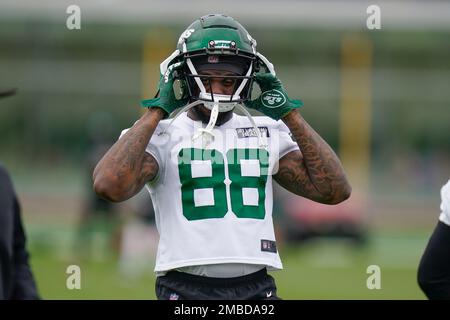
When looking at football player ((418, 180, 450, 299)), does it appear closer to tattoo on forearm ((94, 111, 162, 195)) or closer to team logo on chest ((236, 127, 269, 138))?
team logo on chest ((236, 127, 269, 138))

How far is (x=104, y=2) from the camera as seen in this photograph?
843 inches

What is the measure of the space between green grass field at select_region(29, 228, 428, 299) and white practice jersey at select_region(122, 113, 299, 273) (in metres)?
5.02

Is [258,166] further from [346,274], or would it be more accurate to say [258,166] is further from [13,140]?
[13,140]

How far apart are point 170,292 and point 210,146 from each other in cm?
58

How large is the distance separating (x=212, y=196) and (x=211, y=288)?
0.34m

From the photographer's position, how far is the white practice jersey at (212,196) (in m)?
3.59

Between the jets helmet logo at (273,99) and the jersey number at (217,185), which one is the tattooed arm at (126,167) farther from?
the jets helmet logo at (273,99)

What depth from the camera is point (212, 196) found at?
A: 143 inches

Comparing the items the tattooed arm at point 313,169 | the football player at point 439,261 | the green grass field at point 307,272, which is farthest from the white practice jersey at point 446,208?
the green grass field at point 307,272

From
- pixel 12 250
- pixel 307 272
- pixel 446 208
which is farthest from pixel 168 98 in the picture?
pixel 307 272

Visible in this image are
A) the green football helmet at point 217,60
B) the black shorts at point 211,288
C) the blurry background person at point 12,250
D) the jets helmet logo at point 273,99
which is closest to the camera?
the black shorts at point 211,288

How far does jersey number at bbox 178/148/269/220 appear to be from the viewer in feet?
11.9

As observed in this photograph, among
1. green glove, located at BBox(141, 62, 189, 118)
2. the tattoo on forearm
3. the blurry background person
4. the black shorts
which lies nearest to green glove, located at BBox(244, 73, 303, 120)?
green glove, located at BBox(141, 62, 189, 118)

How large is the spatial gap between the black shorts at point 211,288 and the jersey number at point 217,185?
23cm
